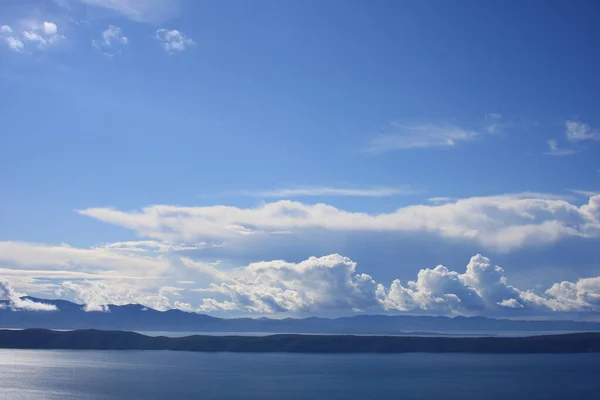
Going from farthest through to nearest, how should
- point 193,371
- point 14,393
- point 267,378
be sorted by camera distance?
point 193,371 < point 267,378 < point 14,393

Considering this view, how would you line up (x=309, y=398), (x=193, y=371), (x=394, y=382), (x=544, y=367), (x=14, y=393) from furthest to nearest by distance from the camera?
(x=544, y=367) < (x=193, y=371) < (x=394, y=382) < (x=14, y=393) < (x=309, y=398)

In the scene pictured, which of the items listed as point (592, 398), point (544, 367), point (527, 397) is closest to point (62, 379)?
point (527, 397)

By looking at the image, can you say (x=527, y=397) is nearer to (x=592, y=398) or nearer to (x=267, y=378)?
(x=592, y=398)

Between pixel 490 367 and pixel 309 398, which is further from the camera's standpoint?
pixel 490 367

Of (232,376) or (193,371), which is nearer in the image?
(232,376)

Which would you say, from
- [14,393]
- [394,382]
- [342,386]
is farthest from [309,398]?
[14,393]

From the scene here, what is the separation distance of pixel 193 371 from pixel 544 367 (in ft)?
357

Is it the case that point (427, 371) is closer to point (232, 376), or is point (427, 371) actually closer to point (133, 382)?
point (232, 376)

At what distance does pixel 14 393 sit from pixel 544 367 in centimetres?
15190

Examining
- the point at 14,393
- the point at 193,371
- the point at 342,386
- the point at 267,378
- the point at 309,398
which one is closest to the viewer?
the point at 309,398

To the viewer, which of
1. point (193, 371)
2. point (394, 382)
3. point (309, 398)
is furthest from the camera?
point (193, 371)

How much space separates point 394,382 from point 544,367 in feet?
246

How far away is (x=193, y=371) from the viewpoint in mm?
177250

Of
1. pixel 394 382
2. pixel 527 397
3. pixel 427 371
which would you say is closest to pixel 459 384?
pixel 394 382
